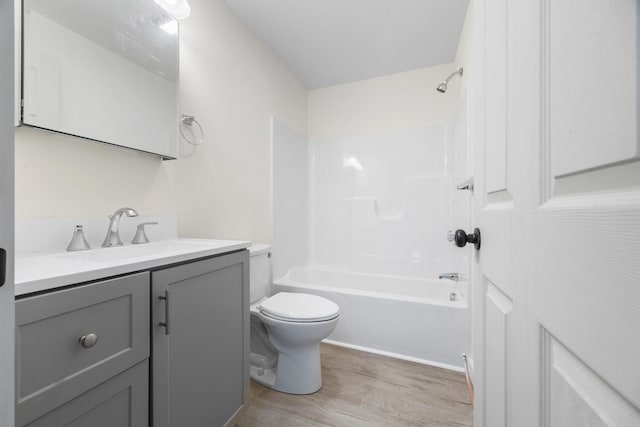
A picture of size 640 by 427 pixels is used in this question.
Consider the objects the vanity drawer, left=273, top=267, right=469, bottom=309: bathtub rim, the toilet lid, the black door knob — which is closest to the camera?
the vanity drawer

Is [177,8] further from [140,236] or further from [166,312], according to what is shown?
[166,312]

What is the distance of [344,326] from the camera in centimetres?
213

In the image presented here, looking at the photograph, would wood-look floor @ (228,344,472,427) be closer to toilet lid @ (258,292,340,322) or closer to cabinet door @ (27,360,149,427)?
toilet lid @ (258,292,340,322)

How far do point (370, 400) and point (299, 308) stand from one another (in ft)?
2.09

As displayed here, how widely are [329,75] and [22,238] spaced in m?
2.55

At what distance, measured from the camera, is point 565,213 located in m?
0.34

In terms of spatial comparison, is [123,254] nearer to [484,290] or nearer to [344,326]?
[484,290]

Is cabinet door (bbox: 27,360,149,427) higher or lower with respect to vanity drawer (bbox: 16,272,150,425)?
lower

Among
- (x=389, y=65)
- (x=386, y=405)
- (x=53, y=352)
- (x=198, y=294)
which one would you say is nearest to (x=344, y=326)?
(x=386, y=405)

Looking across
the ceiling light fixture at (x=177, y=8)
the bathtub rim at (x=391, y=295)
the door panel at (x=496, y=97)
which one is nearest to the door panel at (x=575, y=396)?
the door panel at (x=496, y=97)

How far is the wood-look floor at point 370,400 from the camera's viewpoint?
1.36 metres

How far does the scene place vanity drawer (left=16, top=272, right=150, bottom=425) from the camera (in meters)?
0.54

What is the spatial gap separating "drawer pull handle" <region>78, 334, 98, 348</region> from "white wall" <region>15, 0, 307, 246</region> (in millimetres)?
607
